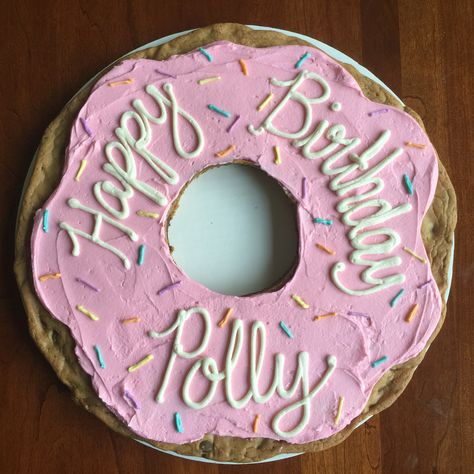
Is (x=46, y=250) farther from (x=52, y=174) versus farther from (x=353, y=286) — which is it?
(x=353, y=286)

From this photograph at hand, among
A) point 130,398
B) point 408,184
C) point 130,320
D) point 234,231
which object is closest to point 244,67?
point 234,231

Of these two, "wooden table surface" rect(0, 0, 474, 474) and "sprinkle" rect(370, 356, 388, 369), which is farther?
"wooden table surface" rect(0, 0, 474, 474)

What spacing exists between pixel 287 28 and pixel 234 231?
2.41 ft

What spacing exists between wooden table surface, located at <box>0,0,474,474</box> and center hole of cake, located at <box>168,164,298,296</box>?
54cm

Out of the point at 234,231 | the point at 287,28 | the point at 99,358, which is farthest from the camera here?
the point at 287,28

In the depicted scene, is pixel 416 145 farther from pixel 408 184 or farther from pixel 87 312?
pixel 87 312

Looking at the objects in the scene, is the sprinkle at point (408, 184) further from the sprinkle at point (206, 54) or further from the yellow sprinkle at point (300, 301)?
the sprinkle at point (206, 54)

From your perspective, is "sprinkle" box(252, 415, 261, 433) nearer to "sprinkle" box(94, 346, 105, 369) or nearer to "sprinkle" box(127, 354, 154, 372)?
"sprinkle" box(127, 354, 154, 372)

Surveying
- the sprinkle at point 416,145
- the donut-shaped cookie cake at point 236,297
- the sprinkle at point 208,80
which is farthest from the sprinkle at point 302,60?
the sprinkle at point 416,145

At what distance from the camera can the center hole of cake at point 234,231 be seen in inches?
72.7

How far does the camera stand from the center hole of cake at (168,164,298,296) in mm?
1847

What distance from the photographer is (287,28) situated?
199 centimetres

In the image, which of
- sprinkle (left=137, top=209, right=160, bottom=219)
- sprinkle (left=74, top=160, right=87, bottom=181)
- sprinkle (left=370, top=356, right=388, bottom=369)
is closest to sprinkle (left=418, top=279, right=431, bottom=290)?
sprinkle (left=370, top=356, right=388, bottom=369)

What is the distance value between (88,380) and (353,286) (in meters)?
0.85
